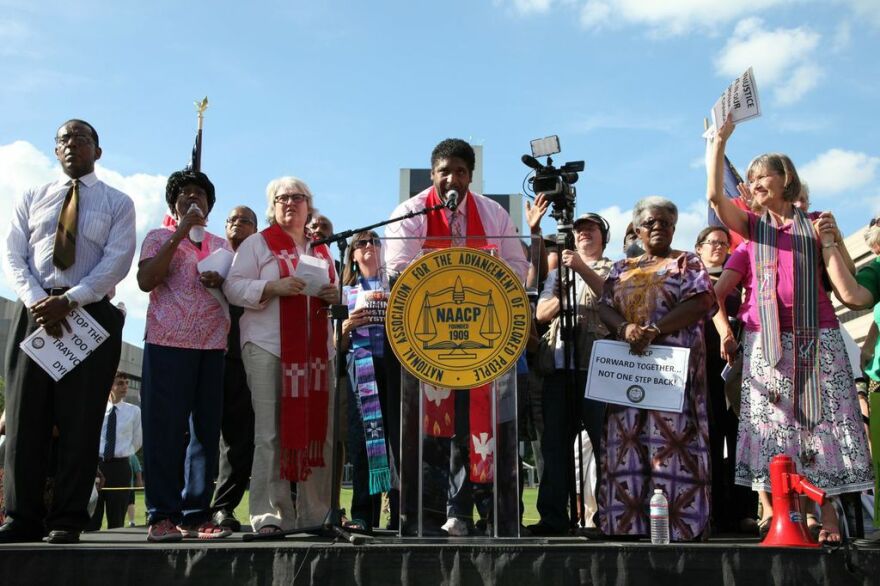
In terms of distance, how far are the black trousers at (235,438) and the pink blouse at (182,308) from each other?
3.85 ft

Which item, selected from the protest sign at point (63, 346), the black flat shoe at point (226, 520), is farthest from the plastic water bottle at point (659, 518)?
the protest sign at point (63, 346)

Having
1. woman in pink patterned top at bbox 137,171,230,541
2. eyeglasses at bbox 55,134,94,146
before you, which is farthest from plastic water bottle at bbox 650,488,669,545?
eyeglasses at bbox 55,134,94,146

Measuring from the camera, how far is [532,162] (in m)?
5.18

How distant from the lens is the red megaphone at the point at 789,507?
12.8ft

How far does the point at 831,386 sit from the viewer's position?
438 centimetres

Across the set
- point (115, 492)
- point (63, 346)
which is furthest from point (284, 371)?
point (115, 492)

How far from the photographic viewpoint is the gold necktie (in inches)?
179

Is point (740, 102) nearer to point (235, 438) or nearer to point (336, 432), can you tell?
point (336, 432)

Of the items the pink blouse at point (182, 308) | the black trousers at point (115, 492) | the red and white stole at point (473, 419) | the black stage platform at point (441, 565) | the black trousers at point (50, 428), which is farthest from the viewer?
the black trousers at point (115, 492)

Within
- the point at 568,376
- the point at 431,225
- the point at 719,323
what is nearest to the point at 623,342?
the point at 568,376

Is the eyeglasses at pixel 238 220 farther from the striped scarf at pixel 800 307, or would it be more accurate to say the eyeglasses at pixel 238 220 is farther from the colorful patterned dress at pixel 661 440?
the striped scarf at pixel 800 307

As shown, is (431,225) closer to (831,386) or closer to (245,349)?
(245,349)

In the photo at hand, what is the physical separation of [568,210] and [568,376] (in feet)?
3.28

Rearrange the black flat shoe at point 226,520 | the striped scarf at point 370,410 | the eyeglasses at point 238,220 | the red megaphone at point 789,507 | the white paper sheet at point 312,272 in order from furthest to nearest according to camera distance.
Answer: the eyeglasses at point 238,220 < the black flat shoe at point 226,520 < the striped scarf at point 370,410 < the white paper sheet at point 312,272 < the red megaphone at point 789,507
